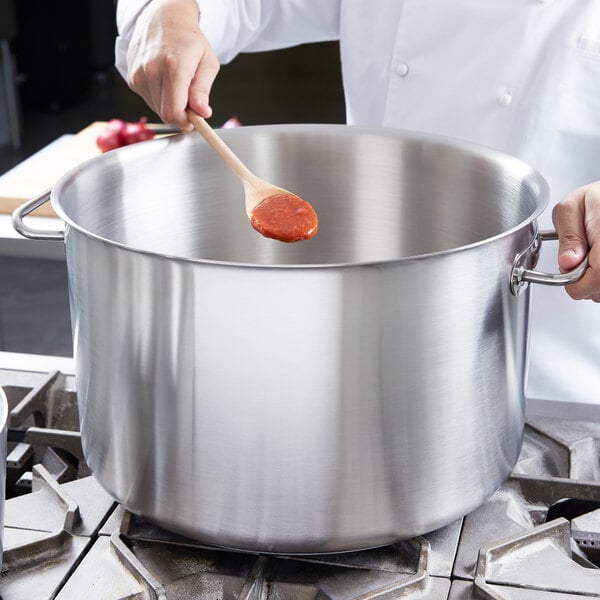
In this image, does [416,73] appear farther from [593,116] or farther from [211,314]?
[211,314]

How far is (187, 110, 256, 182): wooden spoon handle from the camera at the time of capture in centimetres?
73

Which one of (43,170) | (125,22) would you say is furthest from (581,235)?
(43,170)

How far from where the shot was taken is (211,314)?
49 centimetres

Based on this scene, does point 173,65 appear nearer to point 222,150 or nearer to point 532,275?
point 222,150

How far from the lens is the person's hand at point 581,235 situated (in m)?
0.59

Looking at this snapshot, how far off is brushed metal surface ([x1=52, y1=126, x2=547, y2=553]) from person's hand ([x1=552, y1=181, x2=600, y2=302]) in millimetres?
30

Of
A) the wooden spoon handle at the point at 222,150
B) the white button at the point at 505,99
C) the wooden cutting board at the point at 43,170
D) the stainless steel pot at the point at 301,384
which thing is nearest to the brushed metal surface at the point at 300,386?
the stainless steel pot at the point at 301,384

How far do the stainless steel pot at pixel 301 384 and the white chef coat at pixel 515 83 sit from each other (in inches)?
12.6

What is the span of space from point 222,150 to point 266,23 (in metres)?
0.43

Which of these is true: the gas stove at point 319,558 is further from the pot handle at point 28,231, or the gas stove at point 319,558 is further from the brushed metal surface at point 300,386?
the pot handle at point 28,231

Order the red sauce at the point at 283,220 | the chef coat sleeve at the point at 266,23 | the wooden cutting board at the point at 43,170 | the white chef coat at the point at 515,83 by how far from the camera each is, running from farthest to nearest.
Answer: the wooden cutting board at the point at 43,170, the chef coat sleeve at the point at 266,23, the white chef coat at the point at 515,83, the red sauce at the point at 283,220

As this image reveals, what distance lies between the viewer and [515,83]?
942 mm

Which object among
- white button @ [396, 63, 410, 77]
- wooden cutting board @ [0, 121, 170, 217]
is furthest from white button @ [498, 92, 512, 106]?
wooden cutting board @ [0, 121, 170, 217]

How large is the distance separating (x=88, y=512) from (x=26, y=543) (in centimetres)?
6
